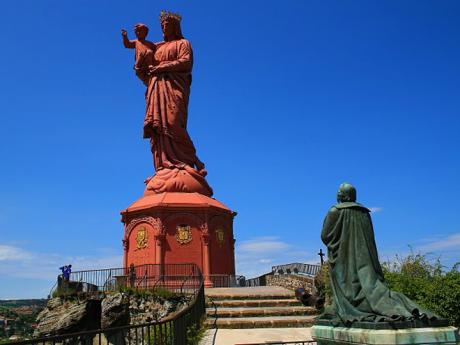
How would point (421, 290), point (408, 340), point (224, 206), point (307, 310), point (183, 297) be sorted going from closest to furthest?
point (408, 340) → point (421, 290) → point (307, 310) → point (183, 297) → point (224, 206)

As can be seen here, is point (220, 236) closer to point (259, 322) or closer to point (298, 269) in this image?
point (298, 269)

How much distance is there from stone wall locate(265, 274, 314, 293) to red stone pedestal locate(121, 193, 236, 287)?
2.83 metres

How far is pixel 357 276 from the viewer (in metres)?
5.91

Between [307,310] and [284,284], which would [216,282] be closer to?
[284,284]

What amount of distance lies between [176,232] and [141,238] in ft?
6.12

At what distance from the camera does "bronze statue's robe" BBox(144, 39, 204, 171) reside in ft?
82.7

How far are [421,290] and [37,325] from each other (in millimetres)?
14200

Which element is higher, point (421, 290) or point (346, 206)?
point (346, 206)

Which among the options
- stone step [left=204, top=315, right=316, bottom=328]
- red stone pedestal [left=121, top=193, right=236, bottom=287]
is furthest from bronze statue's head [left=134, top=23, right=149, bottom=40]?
stone step [left=204, top=315, right=316, bottom=328]

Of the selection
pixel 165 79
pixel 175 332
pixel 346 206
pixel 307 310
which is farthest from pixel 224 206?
pixel 346 206

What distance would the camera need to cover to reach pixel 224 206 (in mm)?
24328

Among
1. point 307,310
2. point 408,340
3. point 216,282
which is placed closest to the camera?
point 408,340

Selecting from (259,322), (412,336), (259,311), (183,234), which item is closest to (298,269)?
(183,234)

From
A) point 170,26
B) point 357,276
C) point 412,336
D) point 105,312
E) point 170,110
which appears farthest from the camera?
point 170,26
